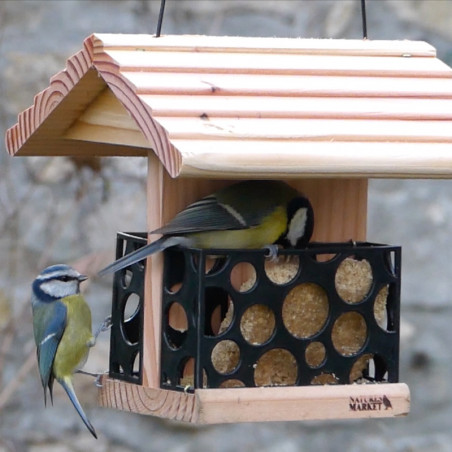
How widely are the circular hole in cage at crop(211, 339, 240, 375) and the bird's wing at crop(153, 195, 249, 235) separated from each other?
30 centimetres

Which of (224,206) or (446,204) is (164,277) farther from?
(446,204)

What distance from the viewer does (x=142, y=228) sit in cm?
472

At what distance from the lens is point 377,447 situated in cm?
492

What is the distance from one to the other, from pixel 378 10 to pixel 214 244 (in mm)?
2185

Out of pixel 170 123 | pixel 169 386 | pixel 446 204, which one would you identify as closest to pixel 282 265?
pixel 169 386

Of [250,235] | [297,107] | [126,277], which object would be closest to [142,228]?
[126,277]

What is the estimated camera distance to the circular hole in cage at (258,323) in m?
3.08

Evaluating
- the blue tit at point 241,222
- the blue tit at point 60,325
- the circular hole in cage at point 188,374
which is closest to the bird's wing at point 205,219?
the blue tit at point 241,222

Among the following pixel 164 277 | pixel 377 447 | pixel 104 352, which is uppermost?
pixel 164 277

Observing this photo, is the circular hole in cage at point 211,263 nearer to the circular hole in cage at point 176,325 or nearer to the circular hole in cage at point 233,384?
the circular hole in cage at point 176,325

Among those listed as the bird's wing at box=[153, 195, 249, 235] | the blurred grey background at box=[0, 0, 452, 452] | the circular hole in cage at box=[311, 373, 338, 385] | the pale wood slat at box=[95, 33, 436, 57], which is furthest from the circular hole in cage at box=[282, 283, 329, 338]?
the blurred grey background at box=[0, 0, 452, 452]

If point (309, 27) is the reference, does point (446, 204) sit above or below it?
below

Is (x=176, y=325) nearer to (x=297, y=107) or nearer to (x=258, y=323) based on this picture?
(x=258, y=323)

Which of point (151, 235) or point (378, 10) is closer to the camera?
point (151, 235)
